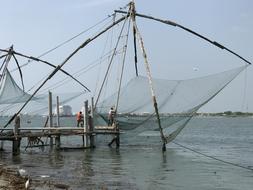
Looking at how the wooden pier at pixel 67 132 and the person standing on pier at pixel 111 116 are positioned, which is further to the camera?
the person standing on pier at pixel 111 116

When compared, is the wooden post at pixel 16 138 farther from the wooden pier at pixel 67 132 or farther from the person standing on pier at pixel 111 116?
the person standing on pier at pixel 111 116

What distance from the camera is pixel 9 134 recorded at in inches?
878

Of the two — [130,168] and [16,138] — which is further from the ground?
[16,138]

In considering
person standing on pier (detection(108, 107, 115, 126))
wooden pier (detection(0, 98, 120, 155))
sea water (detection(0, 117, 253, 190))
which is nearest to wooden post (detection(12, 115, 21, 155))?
wooden pier (detection(0, 98, 120, 155))

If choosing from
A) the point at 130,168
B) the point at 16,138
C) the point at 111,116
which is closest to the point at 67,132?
the point at 111,116

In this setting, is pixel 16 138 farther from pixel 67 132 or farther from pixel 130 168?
pixel 130 168

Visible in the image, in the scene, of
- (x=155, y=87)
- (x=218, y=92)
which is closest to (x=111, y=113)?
(x=155, y=87)

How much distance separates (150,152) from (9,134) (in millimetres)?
6767

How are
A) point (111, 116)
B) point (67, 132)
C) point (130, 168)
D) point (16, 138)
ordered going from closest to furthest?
point (130, 168) < point (16, 138) < point (67, 132) < point (111, 116)

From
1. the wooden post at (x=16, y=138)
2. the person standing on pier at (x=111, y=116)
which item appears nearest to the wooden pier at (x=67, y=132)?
the wooden post at (x=16, y=138)

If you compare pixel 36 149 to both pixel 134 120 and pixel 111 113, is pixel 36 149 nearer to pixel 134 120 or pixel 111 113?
pixel 111 113

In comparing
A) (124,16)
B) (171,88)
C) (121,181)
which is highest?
(124,16)

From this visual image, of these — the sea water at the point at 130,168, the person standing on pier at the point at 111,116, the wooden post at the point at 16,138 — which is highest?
the person standing on pier at the point at 111,116

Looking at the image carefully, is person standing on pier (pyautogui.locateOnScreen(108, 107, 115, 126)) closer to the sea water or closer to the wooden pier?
the wooden pier
